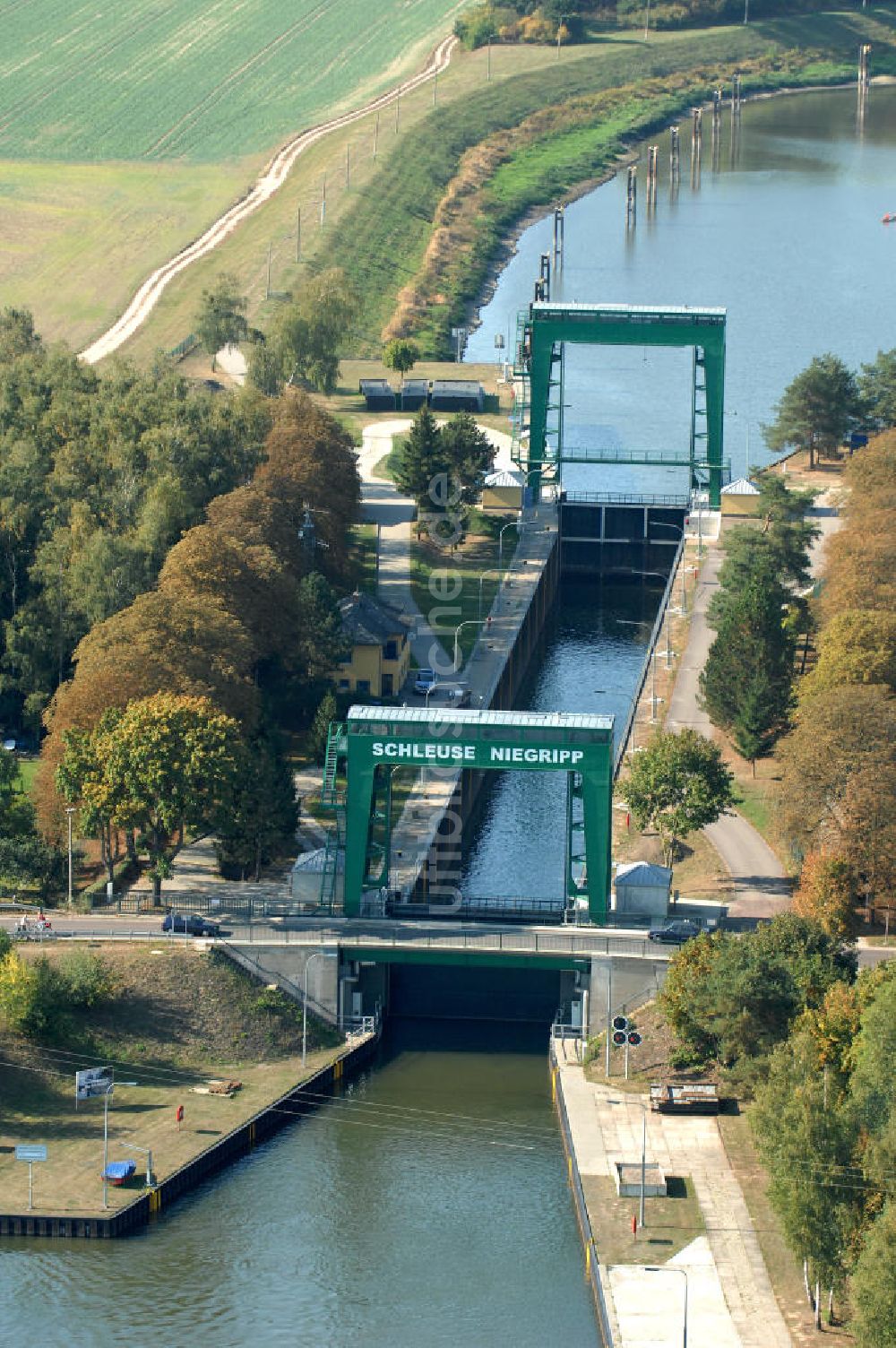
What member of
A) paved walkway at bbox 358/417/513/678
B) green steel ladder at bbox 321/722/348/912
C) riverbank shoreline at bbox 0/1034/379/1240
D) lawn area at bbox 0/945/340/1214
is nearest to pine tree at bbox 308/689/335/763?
green steel ladder at bbox 321/722/348/912

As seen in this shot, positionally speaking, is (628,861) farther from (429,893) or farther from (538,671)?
(538,671)

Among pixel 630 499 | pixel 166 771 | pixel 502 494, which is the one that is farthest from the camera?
pixel 630 499

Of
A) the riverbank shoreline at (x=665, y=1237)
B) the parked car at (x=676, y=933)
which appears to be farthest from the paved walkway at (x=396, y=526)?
the riverbank shoreline at (x=665, y=1237)

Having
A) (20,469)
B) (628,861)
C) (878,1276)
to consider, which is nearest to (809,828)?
(628,861)

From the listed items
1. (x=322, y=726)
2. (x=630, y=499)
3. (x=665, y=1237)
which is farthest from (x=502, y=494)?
(x=665, y=1237)

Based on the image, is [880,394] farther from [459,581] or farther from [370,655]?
[370,655]

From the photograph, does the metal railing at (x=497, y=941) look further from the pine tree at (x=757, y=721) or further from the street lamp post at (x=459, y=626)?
the street lamp post at (x=459, y=626)
